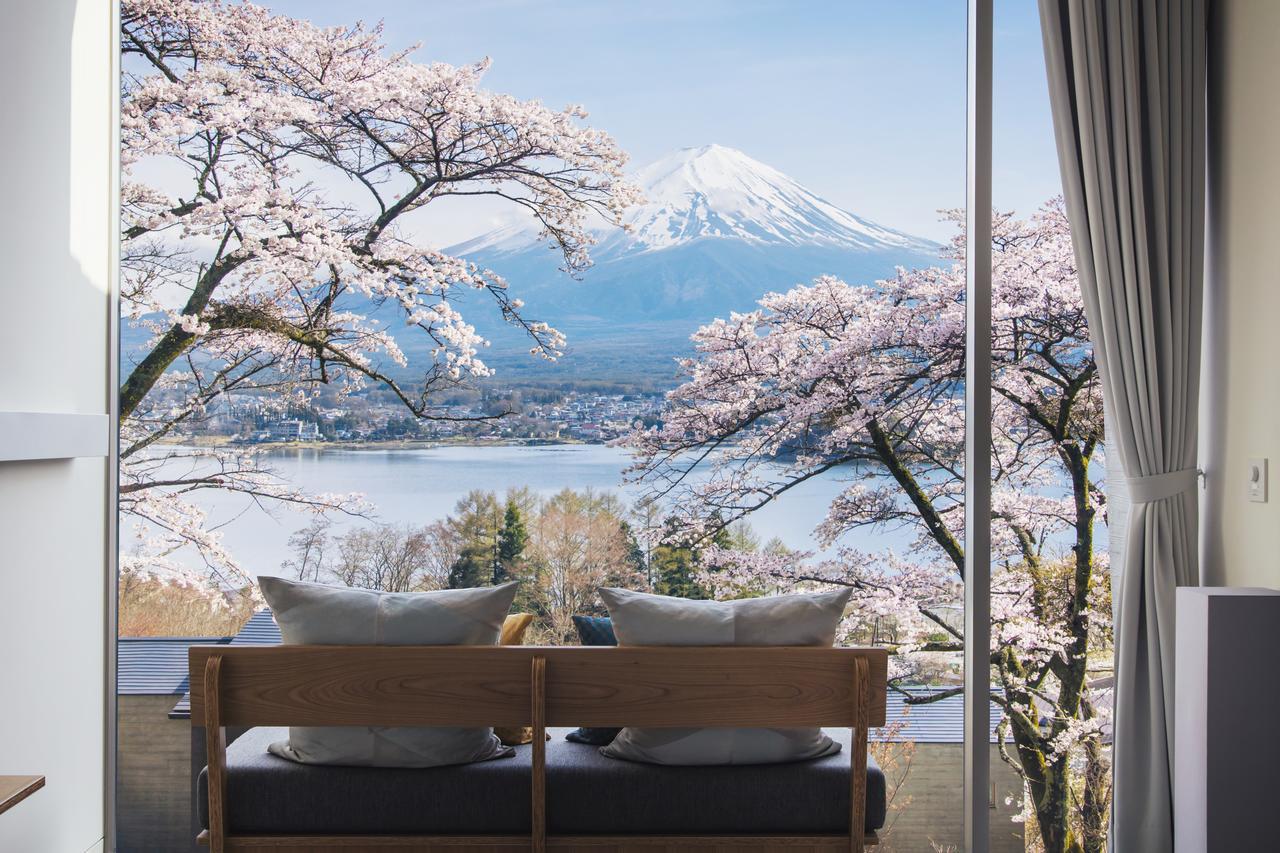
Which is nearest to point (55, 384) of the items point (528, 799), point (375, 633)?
point (375, 633)

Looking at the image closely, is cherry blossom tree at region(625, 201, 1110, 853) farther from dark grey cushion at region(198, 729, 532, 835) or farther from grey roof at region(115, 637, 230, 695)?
grey roof at region(115, 637, 230, 695)

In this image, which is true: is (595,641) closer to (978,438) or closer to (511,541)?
(511,541)

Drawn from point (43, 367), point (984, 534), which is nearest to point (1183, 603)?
point (984, 534)

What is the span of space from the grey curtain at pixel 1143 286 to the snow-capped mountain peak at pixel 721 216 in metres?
0.63

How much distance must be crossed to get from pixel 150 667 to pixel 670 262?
2.16m

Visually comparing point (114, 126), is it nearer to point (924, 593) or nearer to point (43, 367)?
point (43, 367)

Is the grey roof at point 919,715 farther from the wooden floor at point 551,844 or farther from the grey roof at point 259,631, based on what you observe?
the wooden floor at point 551,844

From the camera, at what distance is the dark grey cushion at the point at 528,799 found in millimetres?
2115

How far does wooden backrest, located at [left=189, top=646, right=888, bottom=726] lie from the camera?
6.81ft

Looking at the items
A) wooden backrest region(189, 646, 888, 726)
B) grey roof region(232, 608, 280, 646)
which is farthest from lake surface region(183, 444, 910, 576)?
wooden backrest region(189, 646, 888, 726)

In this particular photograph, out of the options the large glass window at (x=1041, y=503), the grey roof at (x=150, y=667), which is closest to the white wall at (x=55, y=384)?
the grey roof at (x=150, y=667)

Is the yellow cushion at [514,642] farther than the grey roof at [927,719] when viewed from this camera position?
No

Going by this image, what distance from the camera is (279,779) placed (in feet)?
6.94

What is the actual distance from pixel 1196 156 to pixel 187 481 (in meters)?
3.22
